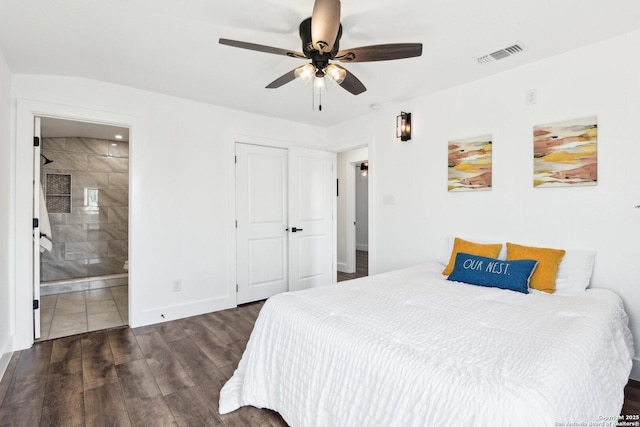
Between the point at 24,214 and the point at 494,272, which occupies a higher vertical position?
the point at 24,214

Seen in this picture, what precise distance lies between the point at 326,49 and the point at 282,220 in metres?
2.79

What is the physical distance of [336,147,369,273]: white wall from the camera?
18.6ft

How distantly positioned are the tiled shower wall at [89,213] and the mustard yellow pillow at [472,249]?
16.8ft

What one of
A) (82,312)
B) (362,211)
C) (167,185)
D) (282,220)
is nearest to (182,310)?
(82,312)

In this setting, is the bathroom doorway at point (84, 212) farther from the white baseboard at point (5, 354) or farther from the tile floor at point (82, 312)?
the white baseboard at point (5, 354)

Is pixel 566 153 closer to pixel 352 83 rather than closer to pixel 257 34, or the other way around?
pixel 352 83

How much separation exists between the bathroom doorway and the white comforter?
3.39m

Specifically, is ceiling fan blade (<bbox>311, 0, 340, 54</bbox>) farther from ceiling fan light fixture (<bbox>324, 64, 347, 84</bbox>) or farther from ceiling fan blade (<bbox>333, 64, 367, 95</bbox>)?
ceiling fan blade (<bbox>333, 64, 367, 95</bbox>)

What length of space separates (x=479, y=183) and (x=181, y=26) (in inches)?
107

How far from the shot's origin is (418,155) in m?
3.40

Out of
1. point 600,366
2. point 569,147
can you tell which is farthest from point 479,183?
point 600,366

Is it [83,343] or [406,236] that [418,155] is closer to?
[406,236]

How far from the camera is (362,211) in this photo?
8047 mm

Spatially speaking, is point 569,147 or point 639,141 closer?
point 639,141
